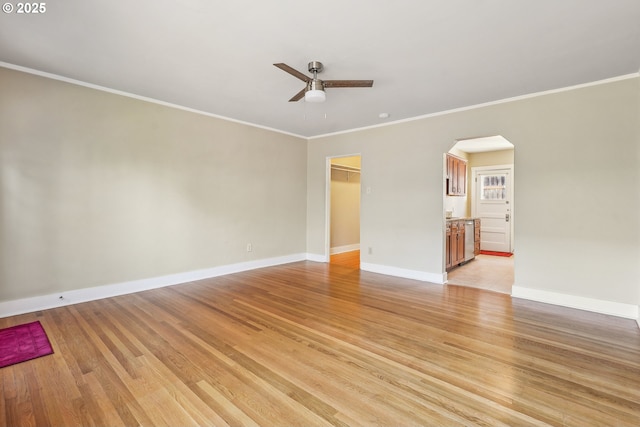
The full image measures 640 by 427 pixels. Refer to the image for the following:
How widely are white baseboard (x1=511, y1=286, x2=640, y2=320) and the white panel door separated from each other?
14.1 feet

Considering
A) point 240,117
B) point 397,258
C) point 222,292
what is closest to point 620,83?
point 397,258

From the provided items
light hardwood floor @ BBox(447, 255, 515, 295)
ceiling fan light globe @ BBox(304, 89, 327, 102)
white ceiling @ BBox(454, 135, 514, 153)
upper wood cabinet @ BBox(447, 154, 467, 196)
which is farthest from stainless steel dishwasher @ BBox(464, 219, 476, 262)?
ceiling fan light globe @ BBox(304, 89, 327, 102)

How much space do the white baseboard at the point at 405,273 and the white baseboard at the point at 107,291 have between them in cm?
214

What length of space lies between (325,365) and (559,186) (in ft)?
11.8

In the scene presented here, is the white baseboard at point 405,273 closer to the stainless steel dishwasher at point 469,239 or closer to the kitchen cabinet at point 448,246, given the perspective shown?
the kitchen cabinet at point 448,246

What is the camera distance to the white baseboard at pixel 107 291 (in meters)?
3.29

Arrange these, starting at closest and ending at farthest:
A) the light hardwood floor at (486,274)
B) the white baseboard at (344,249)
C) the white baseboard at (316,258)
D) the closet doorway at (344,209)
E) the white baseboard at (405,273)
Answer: the light hardwood floor at (486,274), the white baseboard at (405,273), the white baseboard at (316,258), the closet doorway at (344,209), the white baseboard at (344,249)

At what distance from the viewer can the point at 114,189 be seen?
12.9 feet

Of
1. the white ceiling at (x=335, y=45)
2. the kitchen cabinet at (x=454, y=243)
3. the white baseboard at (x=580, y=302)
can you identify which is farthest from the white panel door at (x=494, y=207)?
the white ceiling at (x=335, y=45)

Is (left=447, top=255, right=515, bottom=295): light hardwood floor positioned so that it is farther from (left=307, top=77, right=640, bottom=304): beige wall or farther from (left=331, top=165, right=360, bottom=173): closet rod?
(left=331, top=165, right=360, bottom=173): closet rod

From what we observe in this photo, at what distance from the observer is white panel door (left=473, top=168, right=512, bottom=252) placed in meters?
7.72

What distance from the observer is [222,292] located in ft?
13.6

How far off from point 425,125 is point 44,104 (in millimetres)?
5070

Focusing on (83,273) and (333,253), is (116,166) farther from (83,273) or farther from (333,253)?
(333,253)
